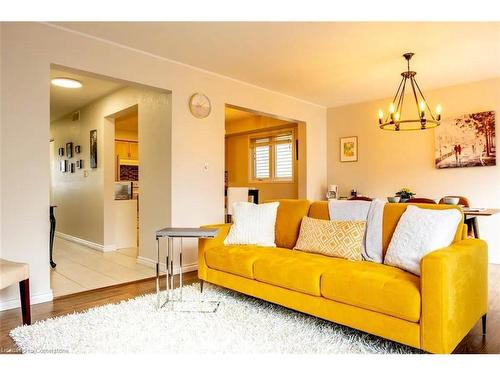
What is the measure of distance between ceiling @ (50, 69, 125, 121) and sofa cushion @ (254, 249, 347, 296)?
3188 millimetres

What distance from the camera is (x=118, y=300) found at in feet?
9.59

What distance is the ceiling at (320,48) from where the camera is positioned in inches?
120

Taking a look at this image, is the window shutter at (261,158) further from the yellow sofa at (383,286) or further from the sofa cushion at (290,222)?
the yellow sofa at (383,286)

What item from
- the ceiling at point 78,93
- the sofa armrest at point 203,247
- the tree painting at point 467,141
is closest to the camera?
the sofa armrest at point 203,247

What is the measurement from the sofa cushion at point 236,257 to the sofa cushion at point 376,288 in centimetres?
68

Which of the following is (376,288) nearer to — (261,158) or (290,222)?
(290,222)

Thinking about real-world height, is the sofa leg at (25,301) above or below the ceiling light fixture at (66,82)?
below

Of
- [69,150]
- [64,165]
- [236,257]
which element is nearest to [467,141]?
[236,257]

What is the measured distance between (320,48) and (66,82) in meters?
3.38

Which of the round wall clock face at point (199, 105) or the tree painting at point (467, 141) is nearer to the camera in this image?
the round wall clock face at point (199, 105)

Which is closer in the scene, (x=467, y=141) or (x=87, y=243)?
(x=467, y=141)

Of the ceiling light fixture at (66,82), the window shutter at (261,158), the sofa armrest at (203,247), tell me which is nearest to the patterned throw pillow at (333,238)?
the sofa armrest at (203,247)

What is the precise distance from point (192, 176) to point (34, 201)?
5.50 feet

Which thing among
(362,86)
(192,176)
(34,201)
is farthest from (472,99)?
(34,201)
